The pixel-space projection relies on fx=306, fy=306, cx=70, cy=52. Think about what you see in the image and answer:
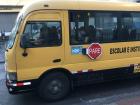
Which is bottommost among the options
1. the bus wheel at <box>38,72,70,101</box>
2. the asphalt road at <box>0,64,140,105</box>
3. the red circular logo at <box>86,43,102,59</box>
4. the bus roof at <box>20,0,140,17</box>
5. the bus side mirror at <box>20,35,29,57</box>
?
the asphalt road at <box>0,64,140,105</box>

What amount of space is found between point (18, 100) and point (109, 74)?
2.60 m

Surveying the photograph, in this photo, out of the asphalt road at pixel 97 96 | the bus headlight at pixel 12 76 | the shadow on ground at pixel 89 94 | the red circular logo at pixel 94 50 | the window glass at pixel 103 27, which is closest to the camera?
the bus headlight at pixel 12 76

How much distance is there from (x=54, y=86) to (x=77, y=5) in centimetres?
220

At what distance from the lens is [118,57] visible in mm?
8664

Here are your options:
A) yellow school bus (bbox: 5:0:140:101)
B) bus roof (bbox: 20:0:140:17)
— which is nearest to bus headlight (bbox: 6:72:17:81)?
yellow school bus (bbox: 5:0:140:101)

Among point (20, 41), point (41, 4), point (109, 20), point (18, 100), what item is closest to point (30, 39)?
point (20, 41)

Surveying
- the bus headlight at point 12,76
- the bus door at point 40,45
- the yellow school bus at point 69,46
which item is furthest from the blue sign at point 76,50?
the bus headlight at point 12,76

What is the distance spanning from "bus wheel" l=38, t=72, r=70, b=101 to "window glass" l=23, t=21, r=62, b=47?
83cm

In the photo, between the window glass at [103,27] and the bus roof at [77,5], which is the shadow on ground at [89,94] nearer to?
the window glass at [103,27]

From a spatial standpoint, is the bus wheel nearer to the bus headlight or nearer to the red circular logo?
the bus headlight

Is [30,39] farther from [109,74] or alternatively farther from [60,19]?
[109,74]

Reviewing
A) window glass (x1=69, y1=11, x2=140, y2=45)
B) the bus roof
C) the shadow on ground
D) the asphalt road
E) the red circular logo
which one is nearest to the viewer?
the bus roof

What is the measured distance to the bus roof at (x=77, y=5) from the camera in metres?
7.54

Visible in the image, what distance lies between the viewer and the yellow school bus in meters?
7.43
